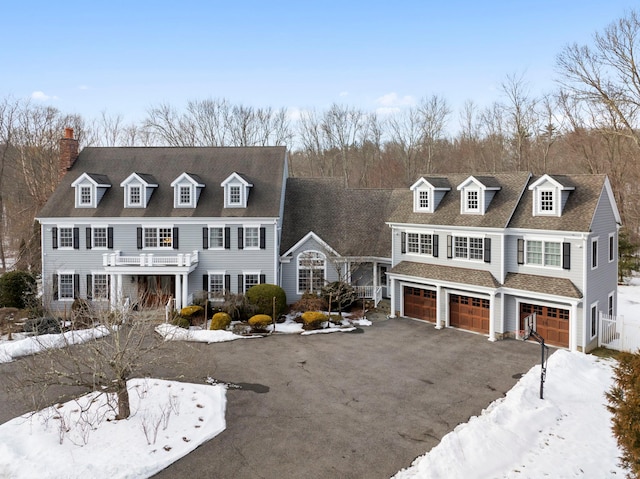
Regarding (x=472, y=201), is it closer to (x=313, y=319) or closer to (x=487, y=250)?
(x=487, y=250)

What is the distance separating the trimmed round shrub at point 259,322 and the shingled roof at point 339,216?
574 cm

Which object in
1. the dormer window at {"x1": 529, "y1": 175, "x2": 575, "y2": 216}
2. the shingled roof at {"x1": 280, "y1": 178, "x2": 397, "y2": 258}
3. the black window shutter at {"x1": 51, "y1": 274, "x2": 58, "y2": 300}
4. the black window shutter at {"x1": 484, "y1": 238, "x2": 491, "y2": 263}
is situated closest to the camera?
the dormer window at {"x1": 529, "y1": 175, "x2": 575, "y2": 216}

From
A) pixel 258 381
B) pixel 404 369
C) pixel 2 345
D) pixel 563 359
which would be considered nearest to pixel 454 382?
pixel 404 369

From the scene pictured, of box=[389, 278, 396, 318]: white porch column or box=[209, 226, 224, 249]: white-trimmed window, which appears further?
box=[209, 226, 224, 249]: white-trimmed window

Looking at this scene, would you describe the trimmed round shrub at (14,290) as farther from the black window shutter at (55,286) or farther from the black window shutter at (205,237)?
the black window shutter at (205,237)

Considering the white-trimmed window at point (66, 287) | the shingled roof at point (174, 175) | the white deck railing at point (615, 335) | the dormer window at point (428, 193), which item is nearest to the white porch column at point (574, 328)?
the white deck railing at point (615, 335)

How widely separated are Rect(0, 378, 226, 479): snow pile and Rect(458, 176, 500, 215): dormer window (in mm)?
15290

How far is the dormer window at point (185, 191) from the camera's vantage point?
26953 mm

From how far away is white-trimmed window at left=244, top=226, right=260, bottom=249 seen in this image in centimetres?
2678

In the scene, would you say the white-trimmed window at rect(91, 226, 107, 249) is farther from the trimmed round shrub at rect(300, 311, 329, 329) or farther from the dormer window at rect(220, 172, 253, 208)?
the trimmed round shrub at rect(300, 311, 329, 329)

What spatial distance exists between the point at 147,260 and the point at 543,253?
20394 millimetres

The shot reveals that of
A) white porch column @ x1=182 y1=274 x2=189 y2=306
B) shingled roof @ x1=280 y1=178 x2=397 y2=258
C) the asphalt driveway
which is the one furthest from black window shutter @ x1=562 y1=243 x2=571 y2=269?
white porch column @ x1=182 y1=274 x2=189 y2=306

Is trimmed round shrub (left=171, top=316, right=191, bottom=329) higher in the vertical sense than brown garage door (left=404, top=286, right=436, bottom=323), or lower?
lower

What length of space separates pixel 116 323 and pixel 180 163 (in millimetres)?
18297
